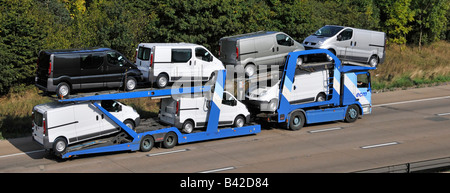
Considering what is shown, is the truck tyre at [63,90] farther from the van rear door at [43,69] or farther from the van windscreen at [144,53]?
the van windscreen at [144,53]

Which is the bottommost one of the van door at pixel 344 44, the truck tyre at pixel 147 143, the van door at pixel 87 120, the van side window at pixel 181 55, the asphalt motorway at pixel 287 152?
the asphalt motorway at pixel 287 152

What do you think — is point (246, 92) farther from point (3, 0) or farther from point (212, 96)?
point (3, 0)

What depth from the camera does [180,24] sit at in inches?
1156

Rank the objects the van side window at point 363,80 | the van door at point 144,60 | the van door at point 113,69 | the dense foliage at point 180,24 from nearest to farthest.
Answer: the van door at point 113,69
the van door at point 144,60
the van side window at point 363,80
the dense foliage at point 180,24

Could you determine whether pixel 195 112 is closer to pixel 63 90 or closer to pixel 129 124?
pixel 129 124

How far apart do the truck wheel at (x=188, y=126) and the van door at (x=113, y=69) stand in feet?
9.76

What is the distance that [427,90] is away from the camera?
105ft

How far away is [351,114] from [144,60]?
31.6ft

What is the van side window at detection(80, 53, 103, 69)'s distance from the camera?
18828mm

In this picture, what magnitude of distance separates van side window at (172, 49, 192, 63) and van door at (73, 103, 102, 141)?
3544 mm

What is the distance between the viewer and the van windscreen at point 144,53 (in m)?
20.5

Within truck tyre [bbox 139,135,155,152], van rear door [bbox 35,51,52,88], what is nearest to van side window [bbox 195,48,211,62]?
truck tyre [bbox 139,135,155,152]

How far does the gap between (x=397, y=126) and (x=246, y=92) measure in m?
6.76

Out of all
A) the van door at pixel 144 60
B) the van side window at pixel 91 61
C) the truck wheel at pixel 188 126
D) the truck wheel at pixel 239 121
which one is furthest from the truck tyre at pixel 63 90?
the truck wheel at pixel 239 121
